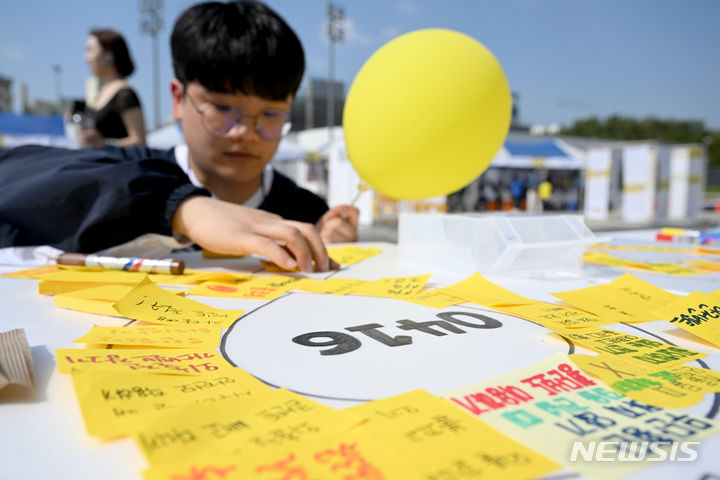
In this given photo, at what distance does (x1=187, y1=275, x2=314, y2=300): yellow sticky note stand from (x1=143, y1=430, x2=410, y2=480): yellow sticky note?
14.9 inches

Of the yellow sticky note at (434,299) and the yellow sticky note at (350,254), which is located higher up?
the yellow sticky note at (434,299)

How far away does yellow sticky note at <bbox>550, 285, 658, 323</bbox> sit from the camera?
1.67 ft

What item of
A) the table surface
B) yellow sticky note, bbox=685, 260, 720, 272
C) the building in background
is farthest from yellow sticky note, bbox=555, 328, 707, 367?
the building in background

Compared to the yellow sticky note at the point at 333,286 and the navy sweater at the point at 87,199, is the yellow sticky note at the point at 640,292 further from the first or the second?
the navy sweater at the point at 87,199

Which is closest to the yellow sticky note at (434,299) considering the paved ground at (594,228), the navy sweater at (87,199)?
the navy sweater at (87,199)

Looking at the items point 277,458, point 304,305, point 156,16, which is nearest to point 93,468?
point 277,458

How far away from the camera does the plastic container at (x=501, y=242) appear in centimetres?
78

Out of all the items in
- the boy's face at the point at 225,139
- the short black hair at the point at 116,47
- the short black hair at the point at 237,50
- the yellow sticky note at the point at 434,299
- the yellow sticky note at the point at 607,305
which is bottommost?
the yellow sticky note at the point at 434,299

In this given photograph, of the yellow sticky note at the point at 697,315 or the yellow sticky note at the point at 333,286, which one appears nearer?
the yellow sticky note at the point at 697,315

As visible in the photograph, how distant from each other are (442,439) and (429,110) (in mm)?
696

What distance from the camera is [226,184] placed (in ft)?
3.85

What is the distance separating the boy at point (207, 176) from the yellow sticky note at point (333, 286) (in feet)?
0.25

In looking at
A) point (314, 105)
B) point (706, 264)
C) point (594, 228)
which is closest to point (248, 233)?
point (706, 264)

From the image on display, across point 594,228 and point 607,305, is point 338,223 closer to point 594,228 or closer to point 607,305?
point 607,305
